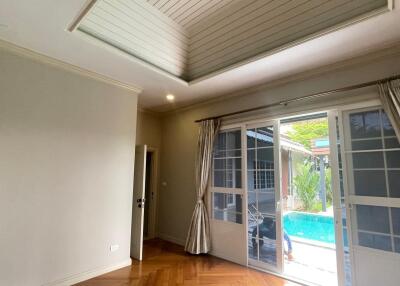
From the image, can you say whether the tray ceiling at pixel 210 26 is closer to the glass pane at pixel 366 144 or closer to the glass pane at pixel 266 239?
the glass pane at pixel 366 144

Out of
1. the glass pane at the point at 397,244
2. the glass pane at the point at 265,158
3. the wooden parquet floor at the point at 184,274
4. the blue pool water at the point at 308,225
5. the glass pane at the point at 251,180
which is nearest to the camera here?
the glass pane at the point at 397,244

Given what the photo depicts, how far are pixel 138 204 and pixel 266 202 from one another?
2.11 m

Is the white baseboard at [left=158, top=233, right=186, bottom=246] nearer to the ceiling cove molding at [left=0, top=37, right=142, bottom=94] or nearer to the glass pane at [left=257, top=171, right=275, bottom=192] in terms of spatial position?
the glass pane at [left=257, top=171, right=275, bottom=192]

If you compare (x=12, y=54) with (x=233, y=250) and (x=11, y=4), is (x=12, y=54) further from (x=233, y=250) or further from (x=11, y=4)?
(x=233, y=250)

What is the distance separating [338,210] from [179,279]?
2276mm

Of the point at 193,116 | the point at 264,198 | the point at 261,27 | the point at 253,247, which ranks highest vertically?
the point at 261,27

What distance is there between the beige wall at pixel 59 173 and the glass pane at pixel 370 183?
3.18 m

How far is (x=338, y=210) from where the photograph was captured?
108 inches

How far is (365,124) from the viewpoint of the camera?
2670mm

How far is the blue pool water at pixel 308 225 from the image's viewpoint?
20.0ft

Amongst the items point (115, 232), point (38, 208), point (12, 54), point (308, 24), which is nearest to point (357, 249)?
point (308, 24)

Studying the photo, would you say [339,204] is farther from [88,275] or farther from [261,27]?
[88,275]

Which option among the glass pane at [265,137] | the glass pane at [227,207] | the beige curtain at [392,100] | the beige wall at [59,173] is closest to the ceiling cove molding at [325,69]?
the beige curtain at [392,100]

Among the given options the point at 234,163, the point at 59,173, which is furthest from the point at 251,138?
the point at 59,173
